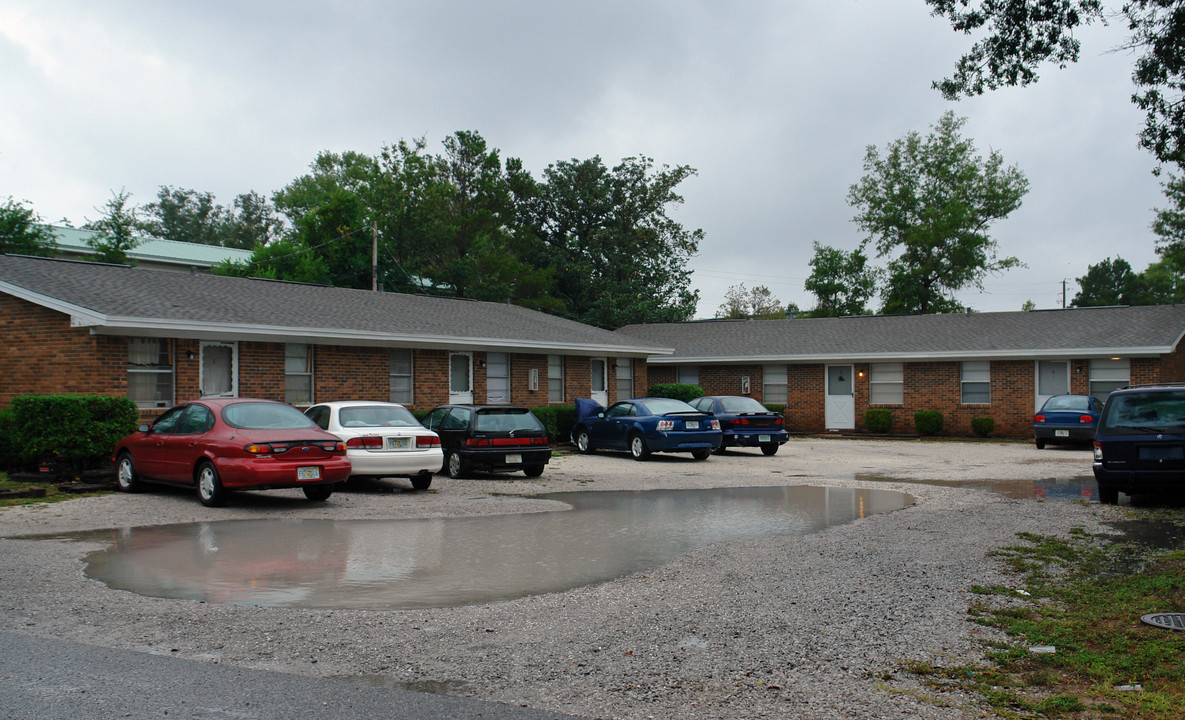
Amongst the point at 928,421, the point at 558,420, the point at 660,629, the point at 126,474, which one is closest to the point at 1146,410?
the point at 660,629

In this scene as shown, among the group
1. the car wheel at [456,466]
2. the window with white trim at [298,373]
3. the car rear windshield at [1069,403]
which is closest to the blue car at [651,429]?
the car wheel at [456,466]

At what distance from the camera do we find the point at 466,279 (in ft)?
154

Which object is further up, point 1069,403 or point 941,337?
point 941,337

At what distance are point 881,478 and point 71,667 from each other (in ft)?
48.0

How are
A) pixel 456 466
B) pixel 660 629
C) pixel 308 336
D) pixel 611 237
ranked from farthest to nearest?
1. pixel 611 237
2. pixel 308 336
3. pixel 456 466
4. pixel 660 629

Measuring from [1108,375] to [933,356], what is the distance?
5159 mm

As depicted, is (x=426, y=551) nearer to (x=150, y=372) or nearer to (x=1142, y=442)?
(x=1142, y=442)

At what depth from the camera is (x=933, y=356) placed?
30.9 meters

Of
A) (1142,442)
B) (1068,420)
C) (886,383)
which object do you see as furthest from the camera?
(886,383)

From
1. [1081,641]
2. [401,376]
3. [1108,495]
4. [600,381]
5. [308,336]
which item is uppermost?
[308,336]

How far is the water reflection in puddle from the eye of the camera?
7418 mm

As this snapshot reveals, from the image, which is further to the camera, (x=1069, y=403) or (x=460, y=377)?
(x=1069, y=403)

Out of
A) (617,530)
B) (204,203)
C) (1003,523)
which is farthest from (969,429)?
(204,203)

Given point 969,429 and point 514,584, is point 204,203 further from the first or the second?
point 514,584
